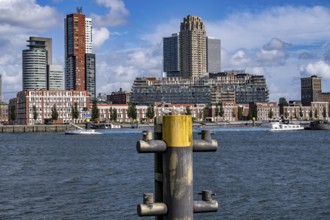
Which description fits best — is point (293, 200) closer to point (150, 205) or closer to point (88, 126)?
point (150, 205)

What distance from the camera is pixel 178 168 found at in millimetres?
8711

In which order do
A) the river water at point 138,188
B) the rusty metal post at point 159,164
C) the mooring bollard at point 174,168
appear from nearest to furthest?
the mooring bollard at point 174,168, the rusty metal post at point 159,164, the river water at point 138,188

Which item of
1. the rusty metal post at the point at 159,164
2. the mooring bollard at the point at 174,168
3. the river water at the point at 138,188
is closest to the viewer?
the mooring bollard at the point at 174,168

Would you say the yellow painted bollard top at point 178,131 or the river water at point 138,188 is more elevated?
the yellow painted bollard top at point 178,131

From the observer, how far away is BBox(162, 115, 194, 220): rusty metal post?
28.6ft

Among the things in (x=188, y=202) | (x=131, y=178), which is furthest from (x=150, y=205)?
(x=131, y=178)

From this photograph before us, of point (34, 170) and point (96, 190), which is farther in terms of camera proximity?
point (34, 170)

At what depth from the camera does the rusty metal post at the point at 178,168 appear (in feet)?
28.6

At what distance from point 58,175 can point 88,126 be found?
147 m

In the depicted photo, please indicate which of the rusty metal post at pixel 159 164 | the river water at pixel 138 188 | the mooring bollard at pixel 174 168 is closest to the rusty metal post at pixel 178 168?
the mooring bollard at pixel 174 168

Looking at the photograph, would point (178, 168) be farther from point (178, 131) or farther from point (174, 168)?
point (178, 131)

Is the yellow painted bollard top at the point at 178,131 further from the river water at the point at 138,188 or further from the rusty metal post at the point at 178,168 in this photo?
the river water at the point at 138,188

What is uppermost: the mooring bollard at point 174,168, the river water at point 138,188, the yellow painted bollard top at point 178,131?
the yellow painted bollard top at point 178,131

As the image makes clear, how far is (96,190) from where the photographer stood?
41.2m
